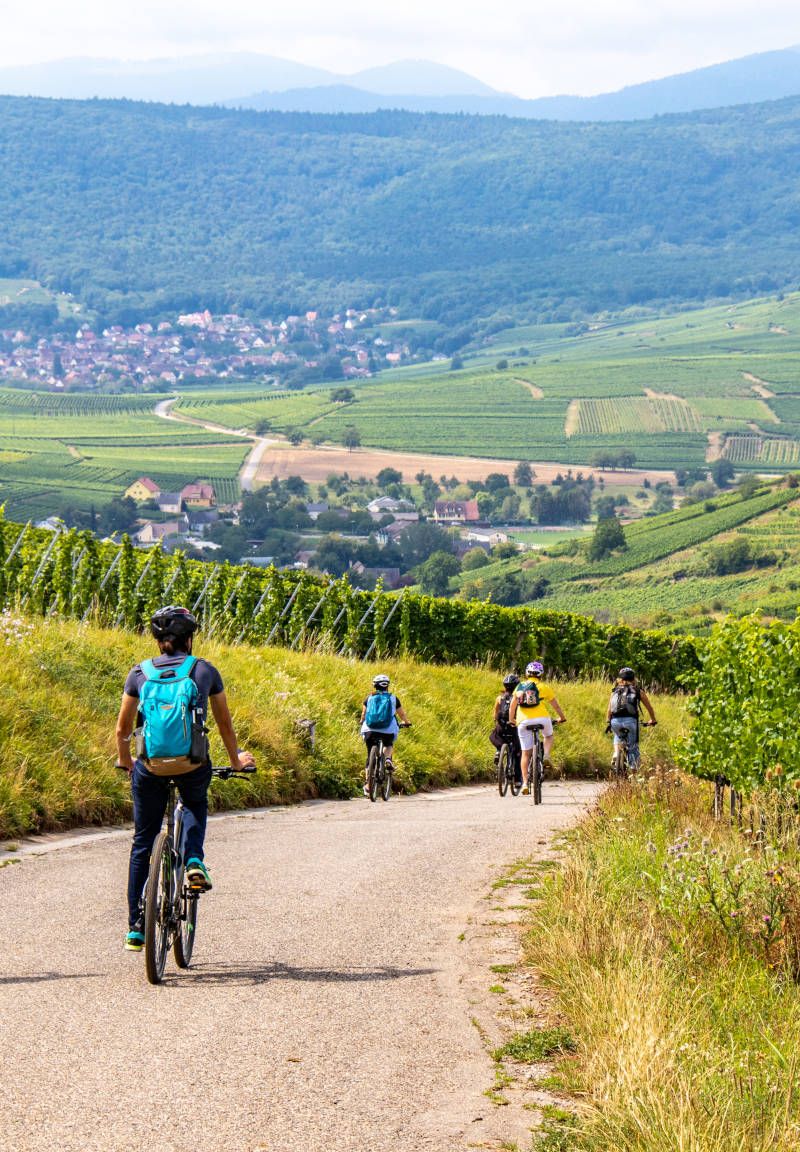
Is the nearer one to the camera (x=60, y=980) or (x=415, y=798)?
(x=60, y=980)

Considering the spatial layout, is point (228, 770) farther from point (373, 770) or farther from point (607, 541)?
point (607, 541)

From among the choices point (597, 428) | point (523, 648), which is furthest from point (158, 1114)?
point (597, 428)

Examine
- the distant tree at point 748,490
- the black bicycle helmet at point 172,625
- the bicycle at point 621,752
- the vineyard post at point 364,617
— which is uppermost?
the black bicycle helmet at point 172,625

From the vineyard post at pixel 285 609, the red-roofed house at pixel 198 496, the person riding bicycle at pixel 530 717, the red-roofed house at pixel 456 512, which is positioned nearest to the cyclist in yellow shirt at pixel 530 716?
the person riding bicycle at pixel 530 717

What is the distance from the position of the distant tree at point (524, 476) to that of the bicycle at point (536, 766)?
496 feet

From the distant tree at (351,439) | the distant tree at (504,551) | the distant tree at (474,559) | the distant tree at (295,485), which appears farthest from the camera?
the distant tree at (351,439)

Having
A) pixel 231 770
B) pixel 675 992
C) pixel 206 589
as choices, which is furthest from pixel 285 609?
pixel 675 992

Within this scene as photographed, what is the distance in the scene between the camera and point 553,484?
167500 mm

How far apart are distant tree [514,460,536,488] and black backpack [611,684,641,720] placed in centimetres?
14961

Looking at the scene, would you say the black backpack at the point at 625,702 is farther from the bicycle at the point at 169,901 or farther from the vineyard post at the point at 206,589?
the bicycle at the point at 169,901

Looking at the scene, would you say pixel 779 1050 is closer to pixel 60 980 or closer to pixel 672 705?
pixel 60 980

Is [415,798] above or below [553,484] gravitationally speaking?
above

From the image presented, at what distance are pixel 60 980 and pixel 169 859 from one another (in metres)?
0.68

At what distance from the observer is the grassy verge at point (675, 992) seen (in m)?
4.84
